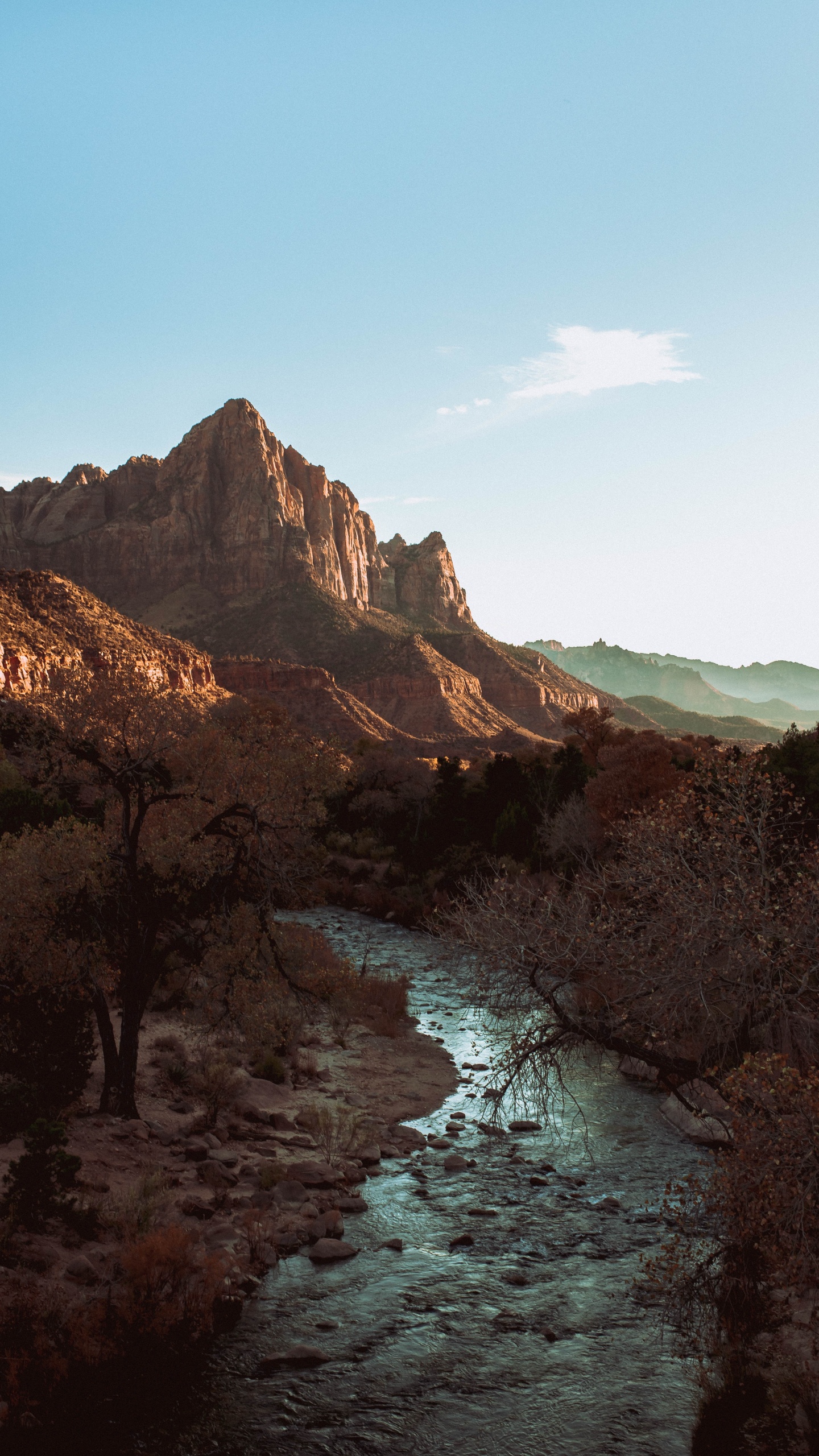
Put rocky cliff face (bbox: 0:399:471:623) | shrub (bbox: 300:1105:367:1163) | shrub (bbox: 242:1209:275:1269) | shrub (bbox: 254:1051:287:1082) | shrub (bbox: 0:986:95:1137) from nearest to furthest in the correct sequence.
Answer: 1. shrub (bbox: 242:1209:275:1269)
2. shrub (bbox: 0:986:95:1137)
3. shrub (bbox: 300:1105:367:1163)
4. shrub (bbox: 254:1051:287:1082)
5. rocky cliff face (bbox: 0:399:471:623)

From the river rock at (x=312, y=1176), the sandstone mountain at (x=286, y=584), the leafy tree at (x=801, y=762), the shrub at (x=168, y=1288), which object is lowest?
the river rock at (x=312, y=1176)

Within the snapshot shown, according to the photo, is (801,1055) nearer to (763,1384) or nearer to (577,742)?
(763,1384)

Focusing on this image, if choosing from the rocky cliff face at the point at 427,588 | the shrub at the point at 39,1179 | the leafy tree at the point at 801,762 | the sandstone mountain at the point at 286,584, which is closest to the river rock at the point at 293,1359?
the shrub at the point at 39,1179

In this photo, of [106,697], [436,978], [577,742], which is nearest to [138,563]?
[577,742]

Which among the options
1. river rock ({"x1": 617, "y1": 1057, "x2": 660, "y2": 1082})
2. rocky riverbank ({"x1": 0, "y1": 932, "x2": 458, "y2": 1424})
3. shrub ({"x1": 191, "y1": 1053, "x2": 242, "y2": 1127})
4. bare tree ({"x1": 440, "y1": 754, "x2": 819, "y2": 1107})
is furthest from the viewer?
river rock ({"x1": 617, "y1": 1057, "x2": 660, "y2": 1082})

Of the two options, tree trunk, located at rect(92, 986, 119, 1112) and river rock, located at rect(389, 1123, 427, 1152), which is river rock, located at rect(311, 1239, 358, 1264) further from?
tree trunk, located at rect(92, 986, 119, 1112)

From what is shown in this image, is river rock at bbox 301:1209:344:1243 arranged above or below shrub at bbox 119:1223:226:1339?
below

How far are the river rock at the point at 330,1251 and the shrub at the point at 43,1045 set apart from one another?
4.16 meters

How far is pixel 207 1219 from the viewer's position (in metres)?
11.8

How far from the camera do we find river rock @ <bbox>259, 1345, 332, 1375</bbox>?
30.5ft

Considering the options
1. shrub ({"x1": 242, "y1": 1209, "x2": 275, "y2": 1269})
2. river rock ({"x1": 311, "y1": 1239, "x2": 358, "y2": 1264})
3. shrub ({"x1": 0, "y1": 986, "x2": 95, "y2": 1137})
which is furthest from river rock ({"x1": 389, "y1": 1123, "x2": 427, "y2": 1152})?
shrub ({"x1": 0, "y1": 986, "x2": 95, "y2": 1137})

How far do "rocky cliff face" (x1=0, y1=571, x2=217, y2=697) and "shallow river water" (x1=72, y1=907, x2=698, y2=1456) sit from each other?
34.6 meters

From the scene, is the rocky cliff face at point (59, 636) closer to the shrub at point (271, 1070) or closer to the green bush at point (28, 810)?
the green bush at point (28, 810)

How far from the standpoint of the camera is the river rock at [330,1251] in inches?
456
